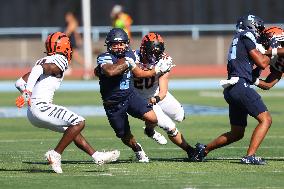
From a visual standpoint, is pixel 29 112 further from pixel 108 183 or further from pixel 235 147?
pixel 235 147

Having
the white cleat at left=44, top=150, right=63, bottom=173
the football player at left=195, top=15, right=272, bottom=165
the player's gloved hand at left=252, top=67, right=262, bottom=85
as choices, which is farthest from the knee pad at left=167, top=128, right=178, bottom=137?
the white cleat at left=44, top=150, right=63, bottom=173

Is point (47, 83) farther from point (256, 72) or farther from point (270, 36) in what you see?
point (270, 36)

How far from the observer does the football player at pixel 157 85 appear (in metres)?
13.6

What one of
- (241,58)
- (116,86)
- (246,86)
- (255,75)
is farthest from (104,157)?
(255,75)

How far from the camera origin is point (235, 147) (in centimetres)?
1554

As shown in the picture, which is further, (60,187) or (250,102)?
(250,102)

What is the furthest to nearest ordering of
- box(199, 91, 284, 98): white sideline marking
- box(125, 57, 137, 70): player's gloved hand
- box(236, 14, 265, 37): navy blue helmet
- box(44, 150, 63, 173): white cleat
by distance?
1. box(199, 91, 284, 98): white sideline marking
2. box(236, 14, 265, 37): navy blue helmet
3. box(125, 57, 137, 70): player's gloved hand
4. box(44, 150, 63, 173): white cleat

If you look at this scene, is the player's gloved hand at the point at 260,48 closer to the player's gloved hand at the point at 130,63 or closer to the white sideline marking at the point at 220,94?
the player's gloved hand at the point at 130,63

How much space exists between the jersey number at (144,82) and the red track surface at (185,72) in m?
19.4

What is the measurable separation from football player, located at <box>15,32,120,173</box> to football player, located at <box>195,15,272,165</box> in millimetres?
1628

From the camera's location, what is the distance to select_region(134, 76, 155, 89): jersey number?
13883 millimetres

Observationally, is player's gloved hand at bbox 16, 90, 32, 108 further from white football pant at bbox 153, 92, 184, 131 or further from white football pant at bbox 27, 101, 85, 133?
white football pant at bbox 153, 92, 184, 131

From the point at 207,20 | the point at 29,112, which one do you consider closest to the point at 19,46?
the point at 207,20

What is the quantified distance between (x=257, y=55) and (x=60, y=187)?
3209 mm
